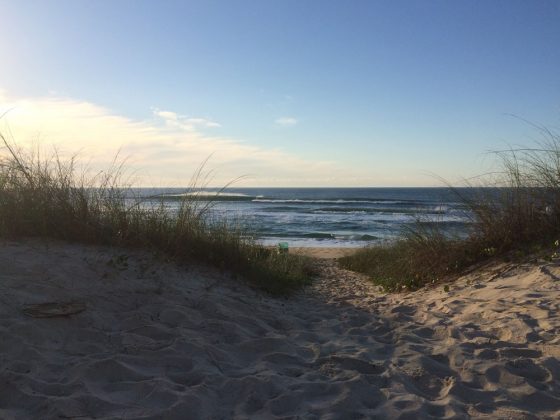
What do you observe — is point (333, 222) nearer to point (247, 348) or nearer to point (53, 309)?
point (247, 348)

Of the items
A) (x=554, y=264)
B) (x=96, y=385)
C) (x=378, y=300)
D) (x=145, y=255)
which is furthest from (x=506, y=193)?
(x=96, y=385)

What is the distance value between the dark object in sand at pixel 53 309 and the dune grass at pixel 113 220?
6.03ft

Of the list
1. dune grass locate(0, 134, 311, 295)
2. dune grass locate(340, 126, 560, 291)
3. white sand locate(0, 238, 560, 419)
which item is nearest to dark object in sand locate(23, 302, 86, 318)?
white sand locate(0, 238, 560, 419)

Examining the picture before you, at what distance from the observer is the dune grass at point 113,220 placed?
5.65m

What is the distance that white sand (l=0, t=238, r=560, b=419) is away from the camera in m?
2.83

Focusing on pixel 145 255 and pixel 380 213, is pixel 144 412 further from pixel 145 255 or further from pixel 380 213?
pixel 380 213

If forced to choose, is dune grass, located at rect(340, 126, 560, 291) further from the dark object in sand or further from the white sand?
the dark object in sand

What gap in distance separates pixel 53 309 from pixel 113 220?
7.47ft

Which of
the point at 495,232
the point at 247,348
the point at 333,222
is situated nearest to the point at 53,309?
the point at 247,348

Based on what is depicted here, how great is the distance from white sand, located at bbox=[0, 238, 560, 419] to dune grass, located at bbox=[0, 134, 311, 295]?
1.17ft

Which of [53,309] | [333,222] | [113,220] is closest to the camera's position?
[53,309]

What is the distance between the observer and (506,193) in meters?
6.86

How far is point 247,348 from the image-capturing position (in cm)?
394

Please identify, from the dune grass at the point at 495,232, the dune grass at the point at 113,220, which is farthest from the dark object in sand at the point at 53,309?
the dune grass at the point at 495,232
